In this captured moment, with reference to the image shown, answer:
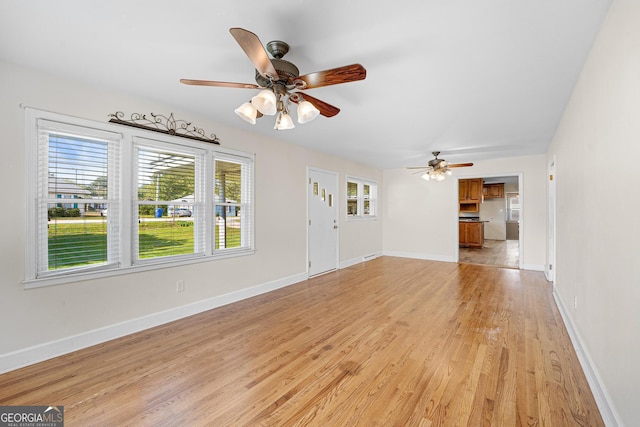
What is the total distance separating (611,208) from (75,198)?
13.5 feet

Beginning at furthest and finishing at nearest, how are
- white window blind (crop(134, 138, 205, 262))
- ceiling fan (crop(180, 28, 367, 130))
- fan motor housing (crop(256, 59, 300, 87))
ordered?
white window blind (crop(134, 138, 205, 262))
fan motor housing (crop(256, 59, 300, 87))
ceiling fan (crop(180, 28, 367, 130))

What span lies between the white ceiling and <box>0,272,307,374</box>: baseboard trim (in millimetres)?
2223

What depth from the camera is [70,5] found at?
1579 millimetres

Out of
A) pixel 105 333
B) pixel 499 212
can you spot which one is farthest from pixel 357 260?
pixel 499 212

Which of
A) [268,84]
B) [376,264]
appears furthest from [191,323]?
[376,264]

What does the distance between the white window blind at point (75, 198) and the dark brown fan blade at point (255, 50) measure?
2.01m

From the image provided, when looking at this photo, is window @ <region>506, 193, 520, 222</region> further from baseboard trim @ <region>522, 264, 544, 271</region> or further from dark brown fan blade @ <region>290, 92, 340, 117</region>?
dark brown fan blade @ <region>290, 92, 340, 117</region>

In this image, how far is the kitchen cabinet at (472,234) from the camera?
877 cm

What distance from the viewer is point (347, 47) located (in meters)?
1.94

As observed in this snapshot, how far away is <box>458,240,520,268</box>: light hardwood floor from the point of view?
6.42m

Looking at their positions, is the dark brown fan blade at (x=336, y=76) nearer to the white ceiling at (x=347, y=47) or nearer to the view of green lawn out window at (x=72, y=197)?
the white ceiling at (x=347, y=47)

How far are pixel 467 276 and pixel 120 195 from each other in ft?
18.4

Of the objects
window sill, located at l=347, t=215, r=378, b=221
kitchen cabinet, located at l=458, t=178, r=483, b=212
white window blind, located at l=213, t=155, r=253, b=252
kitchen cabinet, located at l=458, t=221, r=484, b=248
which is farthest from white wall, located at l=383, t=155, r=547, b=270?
white window blind, located at l=213, t=155, r=253, b=252

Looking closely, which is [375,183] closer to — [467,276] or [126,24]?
[467,276]
